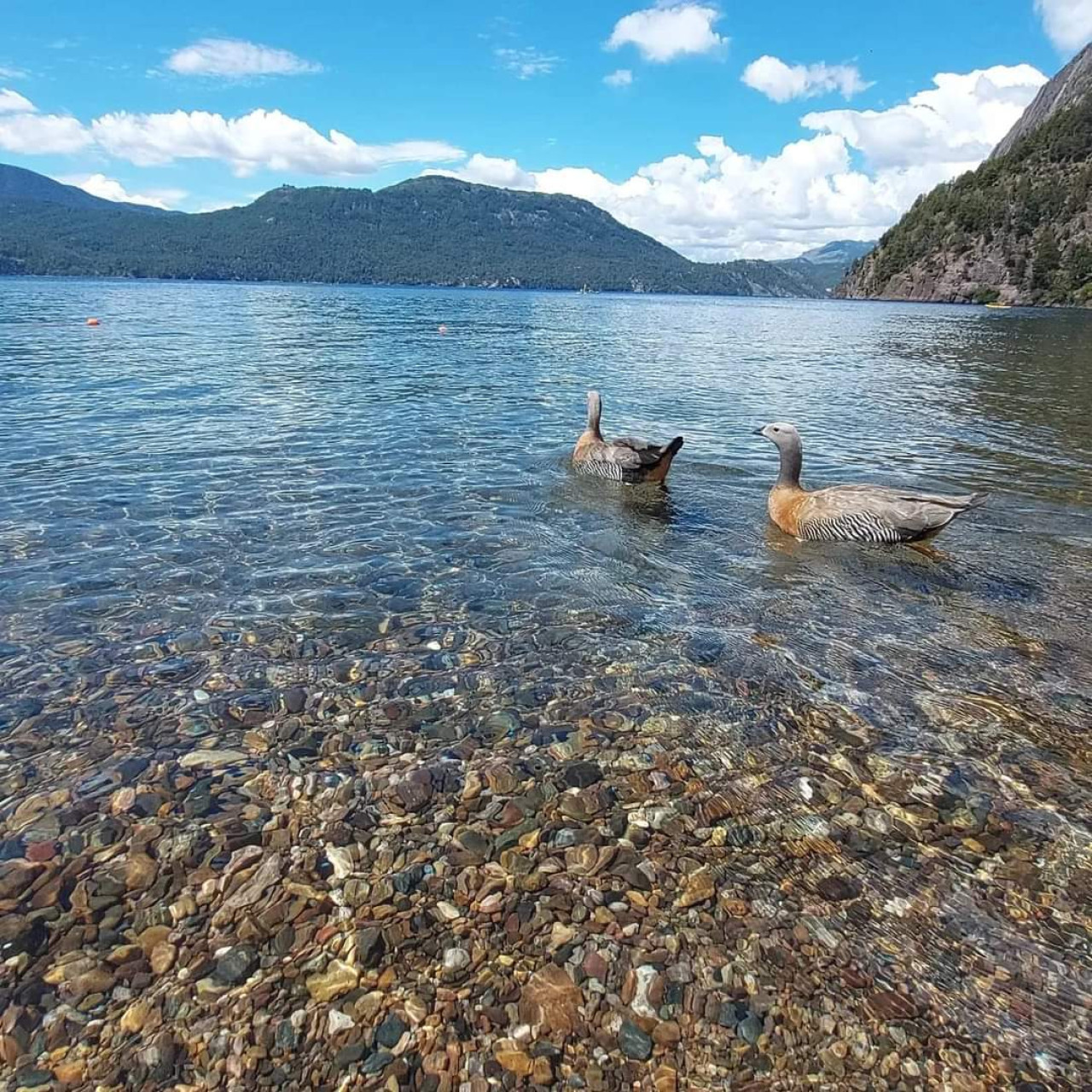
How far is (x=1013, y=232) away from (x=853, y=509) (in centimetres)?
17641

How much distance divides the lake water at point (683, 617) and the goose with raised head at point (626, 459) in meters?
0.43

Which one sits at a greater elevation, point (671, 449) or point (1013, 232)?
point (1013, 232)

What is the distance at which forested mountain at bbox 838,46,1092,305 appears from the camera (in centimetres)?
13300

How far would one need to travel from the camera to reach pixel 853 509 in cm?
1072

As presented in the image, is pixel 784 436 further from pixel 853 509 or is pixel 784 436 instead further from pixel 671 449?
pixel 671 449

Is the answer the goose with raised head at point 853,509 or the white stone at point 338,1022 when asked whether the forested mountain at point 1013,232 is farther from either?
the white stone at point 338,1022

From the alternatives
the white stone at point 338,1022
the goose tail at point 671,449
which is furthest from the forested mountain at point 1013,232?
the white stone at point 338,1022

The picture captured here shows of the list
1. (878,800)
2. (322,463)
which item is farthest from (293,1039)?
(322,463)

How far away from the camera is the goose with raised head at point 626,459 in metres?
13.5

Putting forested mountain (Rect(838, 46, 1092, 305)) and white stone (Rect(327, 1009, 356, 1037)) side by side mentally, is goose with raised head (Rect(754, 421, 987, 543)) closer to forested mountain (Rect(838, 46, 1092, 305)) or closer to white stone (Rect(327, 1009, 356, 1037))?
white stone (Rect(327, 1009, 356, 1037))

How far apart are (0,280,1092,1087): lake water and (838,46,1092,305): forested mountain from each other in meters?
137

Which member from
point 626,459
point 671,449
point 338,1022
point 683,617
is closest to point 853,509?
point 671,449

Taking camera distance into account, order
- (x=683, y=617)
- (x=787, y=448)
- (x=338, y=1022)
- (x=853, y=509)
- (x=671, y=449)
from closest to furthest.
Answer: (x=338, y=1022)
(x=683, y=617)
(x=853, y=509)
(x=787, y=448)
(x=671, y=449)

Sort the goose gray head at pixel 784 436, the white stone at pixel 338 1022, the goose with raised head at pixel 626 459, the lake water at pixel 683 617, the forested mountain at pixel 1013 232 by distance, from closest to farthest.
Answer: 1. the white stone at pixel 338 1022
2. the lake water at pixel 683 617
3. the goose gray head at pixel 784 436
4. the goose with raised head at pixel 626 459
5. the forested mountain at pixel 1013 232
